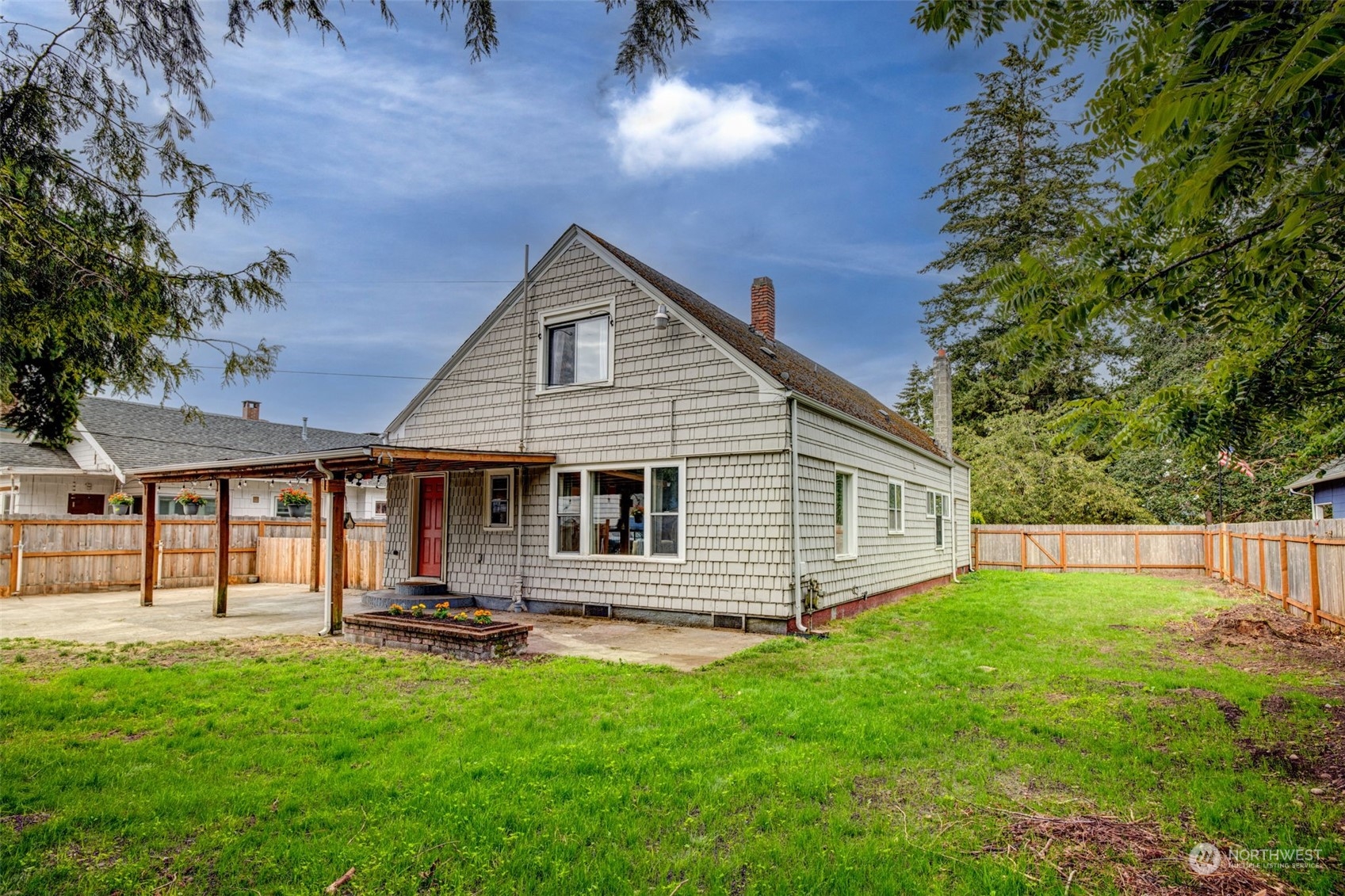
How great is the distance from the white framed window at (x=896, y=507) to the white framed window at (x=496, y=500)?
7190 millimetres

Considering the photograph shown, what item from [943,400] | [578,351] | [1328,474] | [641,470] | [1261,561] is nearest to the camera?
[641,470]

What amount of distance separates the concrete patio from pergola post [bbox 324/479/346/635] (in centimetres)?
33

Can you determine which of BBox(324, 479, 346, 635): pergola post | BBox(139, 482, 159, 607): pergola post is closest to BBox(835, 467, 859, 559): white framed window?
BBox(324, 479, 346, 635): pergola post

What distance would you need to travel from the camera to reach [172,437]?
22250 millimetres

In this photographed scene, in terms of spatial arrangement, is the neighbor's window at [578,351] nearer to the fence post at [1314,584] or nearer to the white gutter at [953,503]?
the fence post at [1314,584]

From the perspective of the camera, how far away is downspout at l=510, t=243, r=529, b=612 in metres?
11.8

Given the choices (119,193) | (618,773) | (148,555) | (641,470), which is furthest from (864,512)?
(148,555)

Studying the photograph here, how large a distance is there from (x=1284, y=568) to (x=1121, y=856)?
11.1 meters

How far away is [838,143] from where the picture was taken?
24.1 ft

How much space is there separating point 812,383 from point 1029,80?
26.1 meters

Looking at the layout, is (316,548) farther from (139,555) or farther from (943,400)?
(943,400)

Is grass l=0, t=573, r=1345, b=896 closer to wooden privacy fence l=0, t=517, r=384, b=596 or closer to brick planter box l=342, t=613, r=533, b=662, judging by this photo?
brick planter box l=342, t=613, r=533, b=662

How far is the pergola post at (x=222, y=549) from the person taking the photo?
11164 millimetres

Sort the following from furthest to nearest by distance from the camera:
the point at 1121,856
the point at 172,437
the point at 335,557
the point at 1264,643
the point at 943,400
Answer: the point at 172,437, the point at 943,400, the point at 335,557, the point at 1264,643, the point at 1121,856
